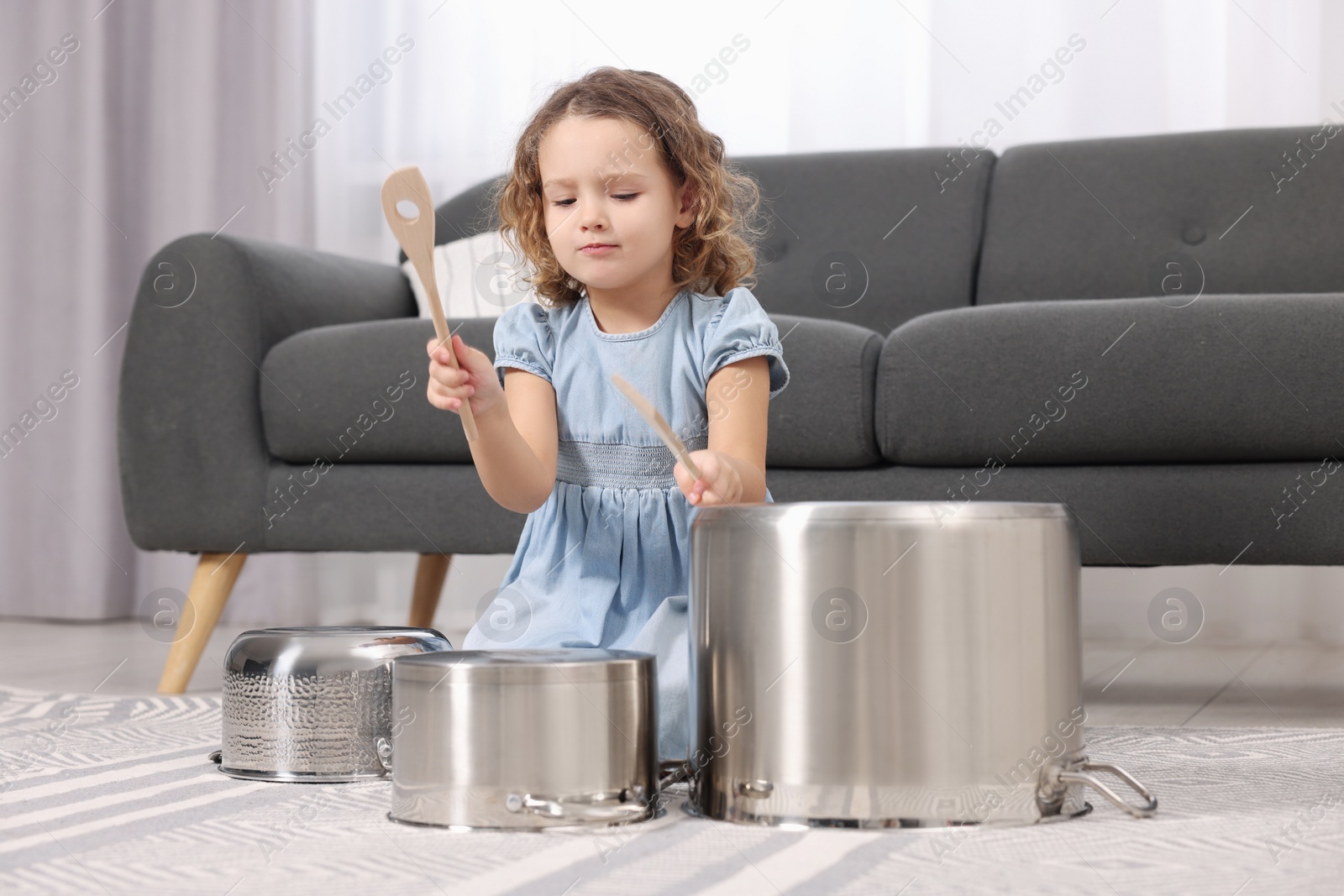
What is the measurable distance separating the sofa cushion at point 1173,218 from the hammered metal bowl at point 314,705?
131cm

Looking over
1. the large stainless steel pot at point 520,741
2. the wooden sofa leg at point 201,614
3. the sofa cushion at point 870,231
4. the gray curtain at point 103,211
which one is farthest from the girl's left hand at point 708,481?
the gray curtain at point 103,211

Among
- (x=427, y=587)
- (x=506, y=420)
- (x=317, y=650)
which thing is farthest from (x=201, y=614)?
(x=506, y=420)

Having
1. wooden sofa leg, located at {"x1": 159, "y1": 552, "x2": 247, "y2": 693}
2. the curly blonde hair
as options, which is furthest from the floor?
the curly blonde hair

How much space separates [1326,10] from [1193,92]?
0.81ft

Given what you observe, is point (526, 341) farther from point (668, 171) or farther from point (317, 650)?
point (317, 650)

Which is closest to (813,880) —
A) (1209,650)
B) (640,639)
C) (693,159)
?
(640,639)

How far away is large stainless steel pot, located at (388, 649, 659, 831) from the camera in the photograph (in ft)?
2.35

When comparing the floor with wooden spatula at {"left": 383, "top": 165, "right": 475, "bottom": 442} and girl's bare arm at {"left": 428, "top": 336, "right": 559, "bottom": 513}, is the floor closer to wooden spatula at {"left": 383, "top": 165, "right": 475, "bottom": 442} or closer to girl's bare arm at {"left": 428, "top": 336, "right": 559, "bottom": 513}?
girl's bare arm at {"left": 428, "top": 336, "right": 559, "bottom": 513}

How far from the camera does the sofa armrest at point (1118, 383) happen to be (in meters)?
1.28

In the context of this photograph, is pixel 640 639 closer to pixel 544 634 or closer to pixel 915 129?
pixel 544 634

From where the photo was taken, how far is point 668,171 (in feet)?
3.37

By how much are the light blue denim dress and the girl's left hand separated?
0.16 m

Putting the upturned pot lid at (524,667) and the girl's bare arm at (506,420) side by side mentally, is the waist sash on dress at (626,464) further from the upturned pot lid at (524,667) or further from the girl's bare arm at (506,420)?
the upturned pot lid at (524,667)

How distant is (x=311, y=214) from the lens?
8.82 ft
